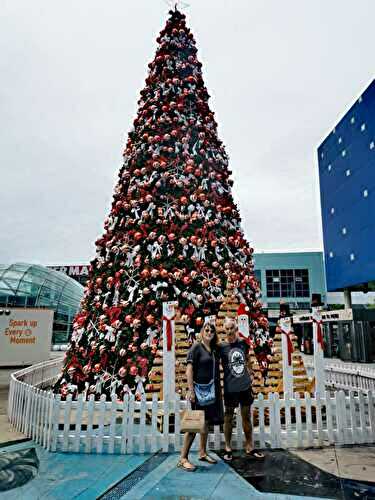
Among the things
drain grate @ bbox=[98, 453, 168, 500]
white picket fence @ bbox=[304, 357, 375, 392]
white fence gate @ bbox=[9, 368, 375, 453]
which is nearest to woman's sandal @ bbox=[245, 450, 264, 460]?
white fence gate @ bbox=[9, 368, 375, 453]

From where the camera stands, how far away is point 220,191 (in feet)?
25.6

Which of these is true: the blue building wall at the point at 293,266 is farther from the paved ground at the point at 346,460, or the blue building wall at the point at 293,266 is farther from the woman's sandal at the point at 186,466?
the woman's sandal at the point at 186,466

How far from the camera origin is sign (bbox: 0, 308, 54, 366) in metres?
18.0

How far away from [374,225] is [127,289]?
808 inches

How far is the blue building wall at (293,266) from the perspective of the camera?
148 ft

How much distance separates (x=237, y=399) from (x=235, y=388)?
0.16 m

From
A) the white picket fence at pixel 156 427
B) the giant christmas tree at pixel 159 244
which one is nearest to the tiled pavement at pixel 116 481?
the white picket fence at pixel 156 427

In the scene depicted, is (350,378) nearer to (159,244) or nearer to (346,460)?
(346,460)

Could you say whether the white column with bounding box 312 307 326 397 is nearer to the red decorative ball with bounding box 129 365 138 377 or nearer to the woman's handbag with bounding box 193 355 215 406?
the woman's handbag with bounding box 193 355 215 406

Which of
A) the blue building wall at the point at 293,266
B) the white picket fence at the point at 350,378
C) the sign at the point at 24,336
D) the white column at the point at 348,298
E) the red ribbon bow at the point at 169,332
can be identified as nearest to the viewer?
the red ribbon bow at the point at 169,332

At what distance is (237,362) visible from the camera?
472 cm

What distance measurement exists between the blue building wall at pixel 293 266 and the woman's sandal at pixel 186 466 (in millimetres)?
41660

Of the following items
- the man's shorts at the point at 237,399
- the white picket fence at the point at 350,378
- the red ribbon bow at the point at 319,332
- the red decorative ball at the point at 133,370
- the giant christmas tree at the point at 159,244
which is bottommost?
the white picket fence at the point at 350,378

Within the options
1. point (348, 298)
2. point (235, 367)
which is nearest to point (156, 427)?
point (235, 367)
